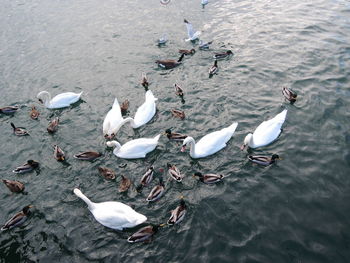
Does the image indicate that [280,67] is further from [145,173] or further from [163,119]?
[145,173]

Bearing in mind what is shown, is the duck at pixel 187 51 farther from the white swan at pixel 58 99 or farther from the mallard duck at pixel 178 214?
the mallard duck at pixel 178 214

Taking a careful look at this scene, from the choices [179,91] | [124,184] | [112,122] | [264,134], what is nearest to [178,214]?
[124,184]

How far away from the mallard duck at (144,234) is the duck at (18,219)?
3.82 meters

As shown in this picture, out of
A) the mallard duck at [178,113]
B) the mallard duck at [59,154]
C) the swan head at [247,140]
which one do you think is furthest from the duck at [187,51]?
the mallard duck at [59,154]

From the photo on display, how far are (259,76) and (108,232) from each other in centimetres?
1115

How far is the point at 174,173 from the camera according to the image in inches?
404

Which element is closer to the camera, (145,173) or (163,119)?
(145,173)

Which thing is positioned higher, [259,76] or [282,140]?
[259,76]

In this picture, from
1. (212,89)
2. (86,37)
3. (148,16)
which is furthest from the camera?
(148,16)

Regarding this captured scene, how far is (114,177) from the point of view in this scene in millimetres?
10617

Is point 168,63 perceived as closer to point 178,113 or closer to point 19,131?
point 178,113

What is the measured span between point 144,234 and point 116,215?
1.09 metres

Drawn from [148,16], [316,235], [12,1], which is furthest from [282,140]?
[12,1]

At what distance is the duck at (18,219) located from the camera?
9.27 meters
